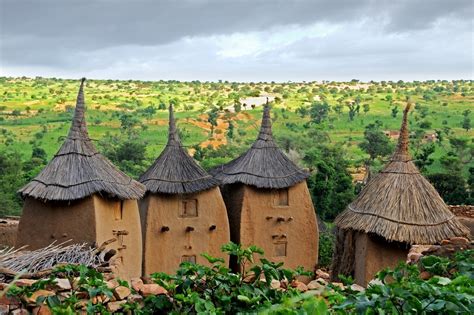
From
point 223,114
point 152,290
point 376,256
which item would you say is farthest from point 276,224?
point 223,114

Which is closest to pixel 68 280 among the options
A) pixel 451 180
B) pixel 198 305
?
pixel 198 305

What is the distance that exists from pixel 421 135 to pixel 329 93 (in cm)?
3583

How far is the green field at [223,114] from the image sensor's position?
155 ft

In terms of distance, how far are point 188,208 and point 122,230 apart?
11.4ft

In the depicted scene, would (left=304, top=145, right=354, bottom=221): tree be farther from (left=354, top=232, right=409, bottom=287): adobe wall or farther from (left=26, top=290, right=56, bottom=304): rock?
(left=26, top=290, right=56, bottom=304): rock

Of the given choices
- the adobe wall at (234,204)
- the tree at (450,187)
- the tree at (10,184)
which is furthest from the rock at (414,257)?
the tree at (450,187)

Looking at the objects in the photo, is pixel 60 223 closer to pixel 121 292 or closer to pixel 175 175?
pixel 175 175

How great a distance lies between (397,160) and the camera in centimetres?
1185

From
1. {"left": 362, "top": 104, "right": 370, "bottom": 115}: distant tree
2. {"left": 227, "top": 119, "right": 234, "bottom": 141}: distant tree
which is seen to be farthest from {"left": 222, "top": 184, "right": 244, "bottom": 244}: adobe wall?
{"left": 362, "top": 104, "right": 370, "bottom": 115}: distant tree

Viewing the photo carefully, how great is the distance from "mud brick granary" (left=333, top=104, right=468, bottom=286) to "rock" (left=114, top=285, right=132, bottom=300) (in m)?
6.01

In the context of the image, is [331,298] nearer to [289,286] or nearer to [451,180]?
[289,286]

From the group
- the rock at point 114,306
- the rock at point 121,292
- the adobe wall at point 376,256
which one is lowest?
the adobe wall at point 376,256

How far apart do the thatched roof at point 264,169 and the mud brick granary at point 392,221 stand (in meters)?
4.21

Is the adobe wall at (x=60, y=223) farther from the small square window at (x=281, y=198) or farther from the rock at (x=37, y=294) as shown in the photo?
→ the rock at (x=37, y=294)
